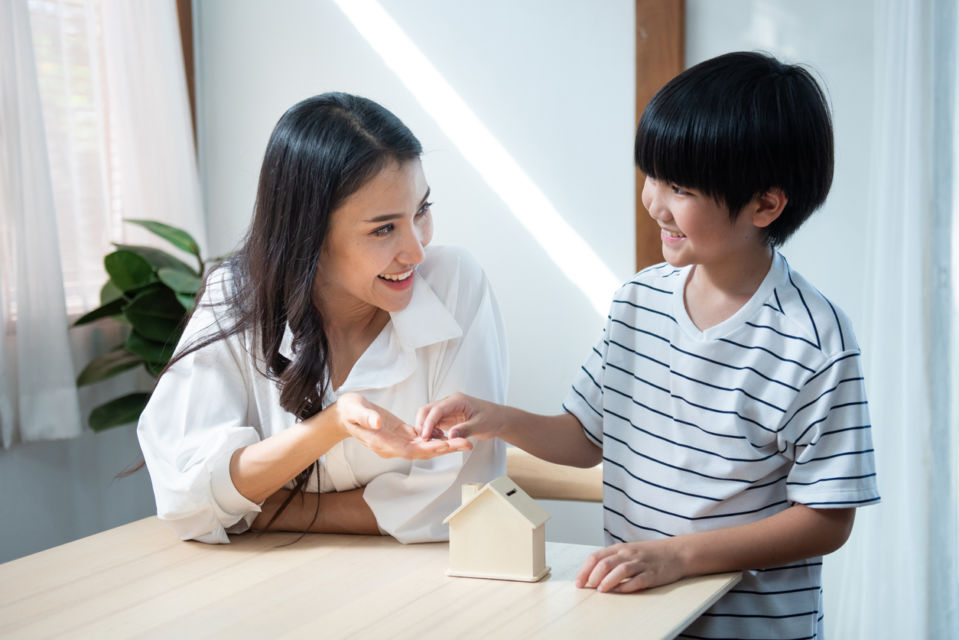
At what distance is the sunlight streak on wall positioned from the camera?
257 centimetres

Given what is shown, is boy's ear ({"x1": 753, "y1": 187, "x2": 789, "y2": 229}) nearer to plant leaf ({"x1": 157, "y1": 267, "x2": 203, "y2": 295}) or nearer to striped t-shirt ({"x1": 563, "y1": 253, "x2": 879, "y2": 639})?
striped t-shirt ({"x1": 563, "y1": 253, "x2": 879, "y2": 639})

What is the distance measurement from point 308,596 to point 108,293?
65.9 inches

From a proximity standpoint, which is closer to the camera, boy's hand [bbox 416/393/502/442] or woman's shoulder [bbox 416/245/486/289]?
boy's hand [bbox 416/393/502/442]

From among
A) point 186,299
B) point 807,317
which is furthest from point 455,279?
point 186,299

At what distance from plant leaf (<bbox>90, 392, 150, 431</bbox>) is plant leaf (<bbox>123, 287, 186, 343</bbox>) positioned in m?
0.20

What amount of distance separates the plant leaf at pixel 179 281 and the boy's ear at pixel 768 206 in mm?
1628

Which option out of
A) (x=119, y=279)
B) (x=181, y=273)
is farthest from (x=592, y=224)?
(x=119, y=279)

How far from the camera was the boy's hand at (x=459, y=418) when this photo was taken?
4.45 ft

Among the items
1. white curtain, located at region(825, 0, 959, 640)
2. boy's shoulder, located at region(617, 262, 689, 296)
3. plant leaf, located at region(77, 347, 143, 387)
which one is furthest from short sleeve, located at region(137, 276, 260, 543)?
white curtain, located at region(825, 0, 959, 640)

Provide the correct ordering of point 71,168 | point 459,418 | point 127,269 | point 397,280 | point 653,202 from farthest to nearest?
1. point 71,168
2. point 127,269
3. point 397,280
4. point 459,418
5. point 653,202

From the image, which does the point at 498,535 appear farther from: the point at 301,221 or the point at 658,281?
the point at 301,221

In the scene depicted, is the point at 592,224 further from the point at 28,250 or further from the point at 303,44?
the point at 28,250

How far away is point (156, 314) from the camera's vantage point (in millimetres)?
2590

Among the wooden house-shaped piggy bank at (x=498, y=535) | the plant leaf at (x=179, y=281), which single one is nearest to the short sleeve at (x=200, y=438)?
the wooden house-shaped piggy bank at (x=498, y=535)
